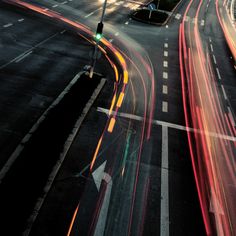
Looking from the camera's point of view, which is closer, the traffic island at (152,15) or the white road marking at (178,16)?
the traffic island at (152,15)

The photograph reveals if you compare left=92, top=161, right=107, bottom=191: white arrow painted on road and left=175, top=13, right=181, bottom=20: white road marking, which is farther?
left=175, top=13, right=181, bottom=20: white road marking

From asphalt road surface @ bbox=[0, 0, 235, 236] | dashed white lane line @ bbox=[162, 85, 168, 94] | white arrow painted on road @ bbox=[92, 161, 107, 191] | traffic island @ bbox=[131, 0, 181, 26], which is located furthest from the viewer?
traffic island @ bbox=[131, 0, 181, 26]

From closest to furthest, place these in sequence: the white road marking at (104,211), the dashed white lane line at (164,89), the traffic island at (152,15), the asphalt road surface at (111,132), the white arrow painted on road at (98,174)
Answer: the white road marking at (104,211)
the asphalt road surface at (111,132)
the white arrow painted on road at (98,174)
the dashed white lane line at (164,89)
the traffic island at (152,15)

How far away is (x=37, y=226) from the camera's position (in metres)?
9.58

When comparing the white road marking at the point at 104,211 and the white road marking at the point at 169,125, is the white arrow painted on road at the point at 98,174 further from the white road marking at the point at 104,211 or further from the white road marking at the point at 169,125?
the white road marking at the point at 169,125

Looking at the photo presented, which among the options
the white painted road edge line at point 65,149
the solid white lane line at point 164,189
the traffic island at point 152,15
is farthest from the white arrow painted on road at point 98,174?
the traffic island at point 152,15

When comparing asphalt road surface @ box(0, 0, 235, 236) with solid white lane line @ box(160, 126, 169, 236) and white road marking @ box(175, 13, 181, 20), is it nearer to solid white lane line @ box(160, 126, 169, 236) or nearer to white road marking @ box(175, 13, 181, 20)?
solid white lane line @ box(160, 126, 169, 236)

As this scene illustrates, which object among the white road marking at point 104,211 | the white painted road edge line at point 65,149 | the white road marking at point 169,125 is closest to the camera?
the white painted road edge line at point 65,149

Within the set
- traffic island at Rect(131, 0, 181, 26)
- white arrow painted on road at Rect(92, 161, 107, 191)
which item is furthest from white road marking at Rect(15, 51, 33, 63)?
traffic island at Rect(131, 0, 181, 26)

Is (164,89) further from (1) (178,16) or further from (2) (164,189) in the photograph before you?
(1) (178,16)

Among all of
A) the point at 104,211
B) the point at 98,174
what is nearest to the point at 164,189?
the point at 98,174

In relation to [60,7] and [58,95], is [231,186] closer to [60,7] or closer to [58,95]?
[58,95]

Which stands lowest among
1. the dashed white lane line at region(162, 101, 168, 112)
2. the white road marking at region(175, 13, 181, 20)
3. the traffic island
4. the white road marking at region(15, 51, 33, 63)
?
the white road marking at region(175, 13, 181, 20)

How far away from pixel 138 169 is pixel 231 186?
12.7 feet
